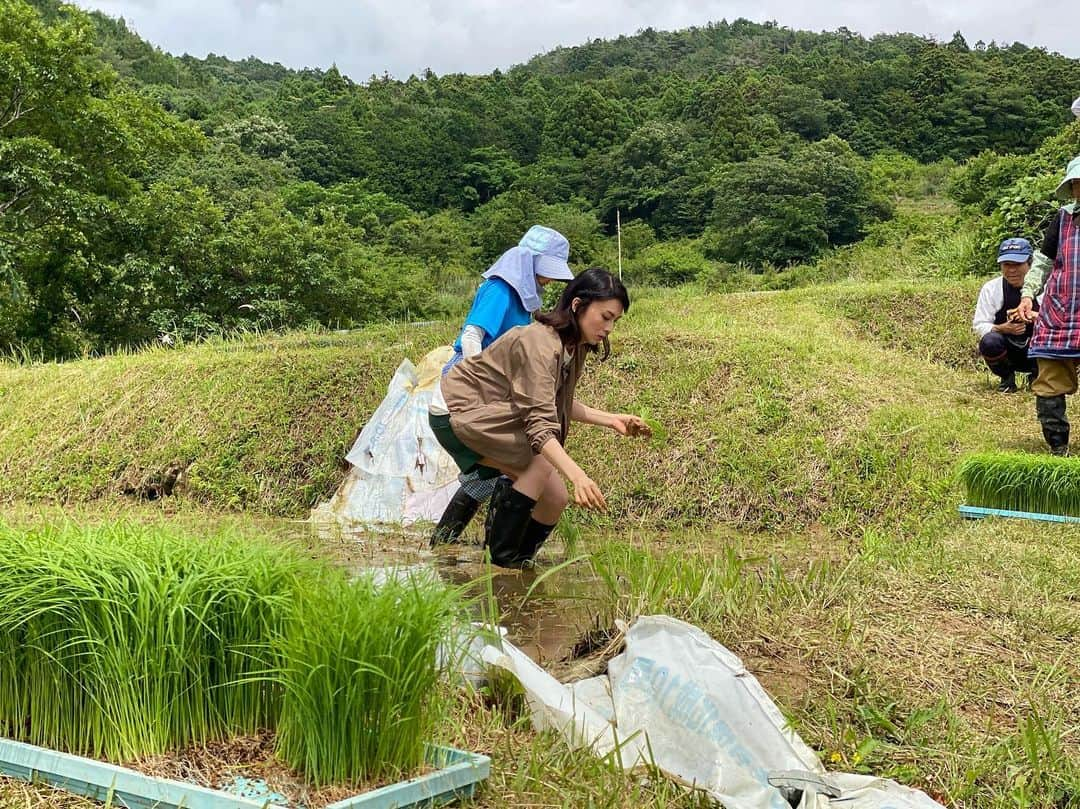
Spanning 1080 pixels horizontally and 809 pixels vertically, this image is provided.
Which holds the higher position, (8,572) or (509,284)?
(509,284)

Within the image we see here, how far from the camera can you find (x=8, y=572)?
2.12 meters

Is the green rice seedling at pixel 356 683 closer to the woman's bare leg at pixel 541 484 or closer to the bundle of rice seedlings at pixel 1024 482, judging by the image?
the woman's bare leg at pixel 541 484

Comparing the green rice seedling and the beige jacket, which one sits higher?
the beige jacket

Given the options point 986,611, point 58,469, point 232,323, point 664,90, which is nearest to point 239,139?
point 664,90

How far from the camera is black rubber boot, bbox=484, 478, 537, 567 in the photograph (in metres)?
3.99

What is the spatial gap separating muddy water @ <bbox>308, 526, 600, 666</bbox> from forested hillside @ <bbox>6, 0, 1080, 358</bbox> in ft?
25.1

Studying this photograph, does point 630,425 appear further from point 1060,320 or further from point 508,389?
point 1060,320

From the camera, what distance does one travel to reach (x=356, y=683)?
1.83 meters

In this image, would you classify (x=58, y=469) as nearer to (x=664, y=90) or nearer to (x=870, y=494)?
(x=870, y=494)

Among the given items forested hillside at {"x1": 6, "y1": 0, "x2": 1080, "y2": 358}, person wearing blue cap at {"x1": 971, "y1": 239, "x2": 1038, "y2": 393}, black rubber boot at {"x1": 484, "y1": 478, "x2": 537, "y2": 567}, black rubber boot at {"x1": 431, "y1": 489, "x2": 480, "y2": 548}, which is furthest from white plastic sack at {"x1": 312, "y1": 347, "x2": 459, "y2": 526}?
forested hillside at {"x1": 6, "y1": 0, "x2": 1080, "y2": 358}

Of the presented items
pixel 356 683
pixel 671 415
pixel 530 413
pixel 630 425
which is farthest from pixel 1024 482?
pixel 356 683

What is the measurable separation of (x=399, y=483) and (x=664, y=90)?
4105 centimetres

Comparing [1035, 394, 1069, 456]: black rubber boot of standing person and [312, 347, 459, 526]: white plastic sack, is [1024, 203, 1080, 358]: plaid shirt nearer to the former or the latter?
[1035, 394, 1069, 456]: black rubber boot of standing person

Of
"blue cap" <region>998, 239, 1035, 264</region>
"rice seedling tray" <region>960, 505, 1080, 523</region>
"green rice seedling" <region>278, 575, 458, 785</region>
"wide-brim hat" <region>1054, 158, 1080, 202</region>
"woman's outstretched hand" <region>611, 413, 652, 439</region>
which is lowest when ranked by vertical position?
"rice seedling tray" <region>960, 505, 1080, 523</region>
